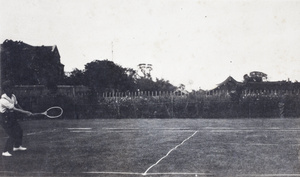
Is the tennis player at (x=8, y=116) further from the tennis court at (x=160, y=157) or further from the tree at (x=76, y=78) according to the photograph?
the tree at (x=76, y=78)

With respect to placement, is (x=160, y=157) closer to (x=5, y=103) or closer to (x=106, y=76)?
(x=5, y=103)

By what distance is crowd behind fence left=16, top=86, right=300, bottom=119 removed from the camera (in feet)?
70.1

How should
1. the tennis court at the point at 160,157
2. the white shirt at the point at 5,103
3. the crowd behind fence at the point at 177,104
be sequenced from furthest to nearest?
the crowd behind fence at the point at 177,104 → the white shirt at the point at 5,103 → the tennis court at the point at 160,157

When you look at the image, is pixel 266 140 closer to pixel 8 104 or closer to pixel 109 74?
pixel 8 104

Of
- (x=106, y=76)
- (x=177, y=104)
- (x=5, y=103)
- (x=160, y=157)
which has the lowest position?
(x=160, y=157)

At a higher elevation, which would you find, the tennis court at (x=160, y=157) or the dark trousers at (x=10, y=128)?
the dark trousers at (x=10, y=128)

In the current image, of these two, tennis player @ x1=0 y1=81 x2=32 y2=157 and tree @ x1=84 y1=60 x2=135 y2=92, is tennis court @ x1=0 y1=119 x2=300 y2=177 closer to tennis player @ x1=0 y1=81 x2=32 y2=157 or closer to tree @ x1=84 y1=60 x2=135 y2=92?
tennis player @ x1=0 y1=81 x2=32 y2=157

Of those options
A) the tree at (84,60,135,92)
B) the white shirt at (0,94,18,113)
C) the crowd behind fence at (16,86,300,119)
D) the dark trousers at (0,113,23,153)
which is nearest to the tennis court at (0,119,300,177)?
the dark trousers at (0,113,23,153)

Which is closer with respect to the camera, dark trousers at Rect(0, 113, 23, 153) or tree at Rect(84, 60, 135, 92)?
dark trousers at Rect(0, 113, 23, 153)

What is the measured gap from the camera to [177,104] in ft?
74.5

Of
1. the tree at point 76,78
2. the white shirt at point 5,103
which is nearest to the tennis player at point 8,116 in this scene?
the white shirt at point 5,103

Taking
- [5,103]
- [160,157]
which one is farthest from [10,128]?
[160,157]

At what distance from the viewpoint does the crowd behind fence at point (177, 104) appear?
70.1 ft

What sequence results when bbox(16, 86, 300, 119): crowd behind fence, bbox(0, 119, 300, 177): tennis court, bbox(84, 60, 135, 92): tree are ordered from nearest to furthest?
1. bbox(0, 119, 300, 177): tennis court
2. bbox(16, 86, 300, 119): crowd behind fence
3. bbox(84, 60, 135, 92): tree
